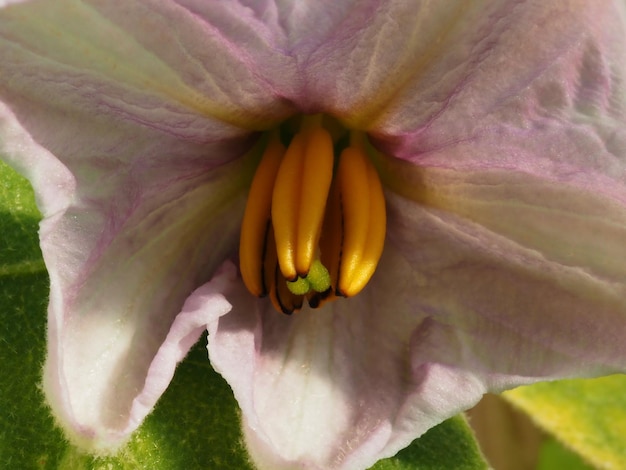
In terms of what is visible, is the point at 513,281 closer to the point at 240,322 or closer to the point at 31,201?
the point at 240,322

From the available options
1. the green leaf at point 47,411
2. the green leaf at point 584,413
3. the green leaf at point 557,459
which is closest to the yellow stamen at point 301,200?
the green leaf at point 47,411

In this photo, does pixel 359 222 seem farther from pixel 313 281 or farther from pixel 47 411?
pixel 47 411

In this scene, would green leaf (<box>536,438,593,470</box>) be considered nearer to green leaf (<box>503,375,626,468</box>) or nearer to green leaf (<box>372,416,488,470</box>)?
green leaf (<box>503,375,626,468</box>)

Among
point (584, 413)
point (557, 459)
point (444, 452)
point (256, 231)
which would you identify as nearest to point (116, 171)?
point (256, 231)

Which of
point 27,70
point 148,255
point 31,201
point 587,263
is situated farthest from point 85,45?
point 587,263

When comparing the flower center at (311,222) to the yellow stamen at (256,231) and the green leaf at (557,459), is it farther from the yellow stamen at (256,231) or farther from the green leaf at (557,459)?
the green leaf at (557,459)
